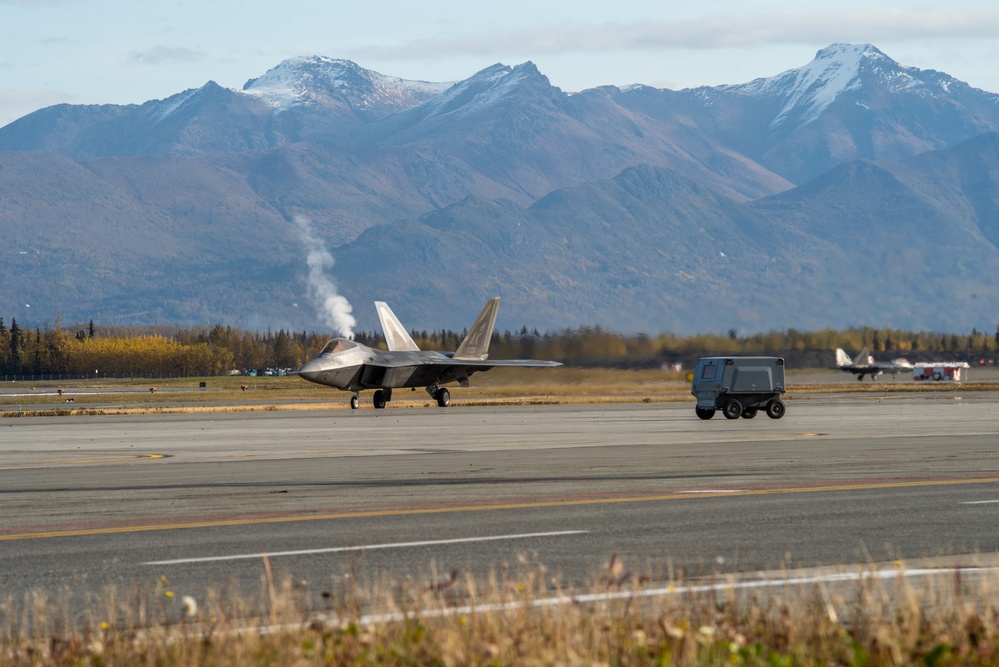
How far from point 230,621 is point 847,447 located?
68.6 ft

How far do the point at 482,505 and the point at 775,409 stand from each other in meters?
29.0

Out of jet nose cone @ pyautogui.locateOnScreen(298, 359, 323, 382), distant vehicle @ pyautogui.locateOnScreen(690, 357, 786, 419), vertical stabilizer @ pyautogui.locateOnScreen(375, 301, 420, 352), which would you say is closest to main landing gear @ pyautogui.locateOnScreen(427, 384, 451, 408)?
vertical stabilizer @ pyautogui.locateOnScreen(375, 301, 420, 352)

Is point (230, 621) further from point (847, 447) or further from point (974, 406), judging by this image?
point (974, 406)

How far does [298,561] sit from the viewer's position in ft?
38.9

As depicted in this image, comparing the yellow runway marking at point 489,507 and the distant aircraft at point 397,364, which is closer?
the yellow runway marking at point 489,507

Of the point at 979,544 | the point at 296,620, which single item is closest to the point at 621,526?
the point at 979,544

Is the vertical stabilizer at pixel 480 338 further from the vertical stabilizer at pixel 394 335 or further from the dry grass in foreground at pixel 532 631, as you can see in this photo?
the dry grass in foreground at pixel 532 631

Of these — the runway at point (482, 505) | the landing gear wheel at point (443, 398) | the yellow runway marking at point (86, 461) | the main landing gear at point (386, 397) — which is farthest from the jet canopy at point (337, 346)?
the yellow runway marking at point (86, 461)

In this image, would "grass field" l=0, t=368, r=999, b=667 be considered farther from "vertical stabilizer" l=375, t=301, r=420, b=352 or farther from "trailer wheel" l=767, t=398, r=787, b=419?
"vertical stabilizer" l=375, t=301, r=420, b=352

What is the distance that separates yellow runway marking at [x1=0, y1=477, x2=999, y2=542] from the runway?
0.13 feet

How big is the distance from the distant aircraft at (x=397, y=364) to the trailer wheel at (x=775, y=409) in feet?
60.5

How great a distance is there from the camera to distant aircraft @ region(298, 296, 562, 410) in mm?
56375

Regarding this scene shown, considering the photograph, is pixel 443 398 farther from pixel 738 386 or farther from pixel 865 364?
pixel 865 364

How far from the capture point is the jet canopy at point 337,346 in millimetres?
56594
